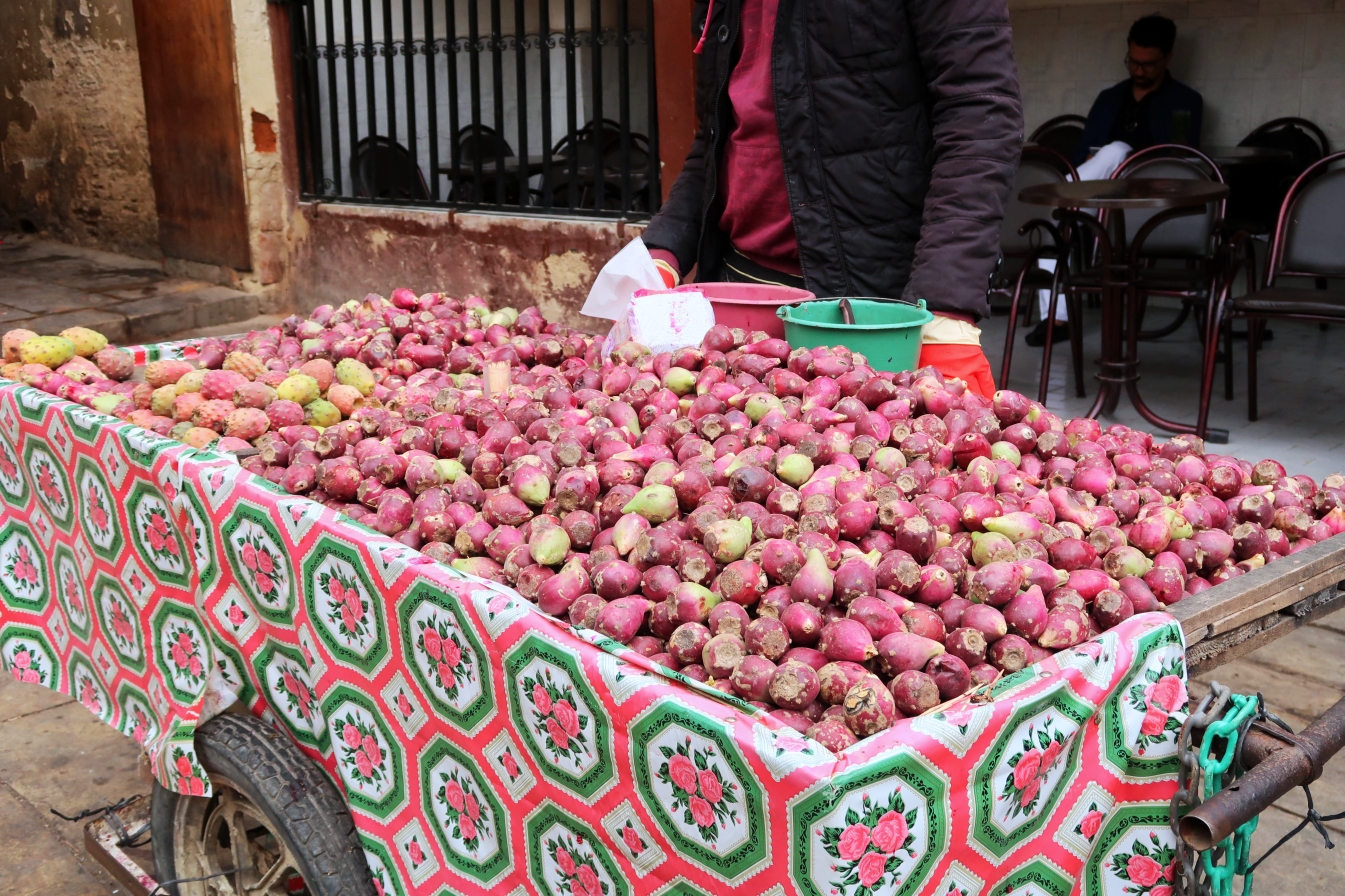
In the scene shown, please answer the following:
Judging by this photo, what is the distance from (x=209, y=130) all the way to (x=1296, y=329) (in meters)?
6.96

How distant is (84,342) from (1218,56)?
7209mm

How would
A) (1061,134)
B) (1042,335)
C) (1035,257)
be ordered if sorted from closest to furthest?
(1035,257), (1042,335), (1061,134)

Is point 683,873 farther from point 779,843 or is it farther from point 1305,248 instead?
point 1305,248

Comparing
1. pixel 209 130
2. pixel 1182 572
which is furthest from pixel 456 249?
pixel 1182 572

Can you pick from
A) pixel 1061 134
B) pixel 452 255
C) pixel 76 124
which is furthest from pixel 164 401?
pixel 76 124

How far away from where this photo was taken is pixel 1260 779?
103cm

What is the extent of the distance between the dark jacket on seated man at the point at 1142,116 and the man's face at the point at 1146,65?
6 cm

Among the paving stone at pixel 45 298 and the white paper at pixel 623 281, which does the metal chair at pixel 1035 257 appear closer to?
the white paper at pixel 623 281

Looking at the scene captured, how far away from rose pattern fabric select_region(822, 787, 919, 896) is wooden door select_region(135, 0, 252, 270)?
6495 millimetres

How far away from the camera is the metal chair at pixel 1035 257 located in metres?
5.03

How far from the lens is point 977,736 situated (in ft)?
3.36

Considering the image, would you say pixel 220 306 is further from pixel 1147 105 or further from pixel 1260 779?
pixel 1260 779

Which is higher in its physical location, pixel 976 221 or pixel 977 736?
pixel 976 221

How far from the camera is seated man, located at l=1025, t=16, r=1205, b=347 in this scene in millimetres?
6629
